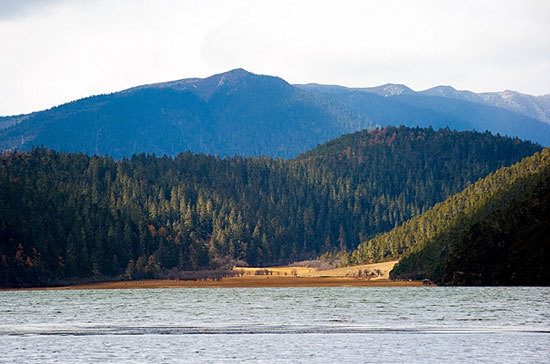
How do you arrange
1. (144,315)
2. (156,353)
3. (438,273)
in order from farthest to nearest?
(438,273) → (144,315) → (156,353)

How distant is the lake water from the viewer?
215 ft

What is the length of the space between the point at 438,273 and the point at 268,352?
12643cm

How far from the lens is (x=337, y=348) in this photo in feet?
230

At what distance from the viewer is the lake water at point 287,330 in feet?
215

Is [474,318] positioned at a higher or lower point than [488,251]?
lower

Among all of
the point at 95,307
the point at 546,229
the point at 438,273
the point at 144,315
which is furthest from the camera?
the point at 438,273

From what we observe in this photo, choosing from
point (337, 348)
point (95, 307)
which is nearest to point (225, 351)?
point (337, 348)

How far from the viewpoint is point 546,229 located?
162 m

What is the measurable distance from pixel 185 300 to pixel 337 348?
267 feet

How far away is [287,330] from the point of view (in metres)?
86.0

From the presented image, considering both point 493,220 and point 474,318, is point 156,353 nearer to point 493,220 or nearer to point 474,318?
point 474,318

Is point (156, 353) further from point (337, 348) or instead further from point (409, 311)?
point (409, 311)

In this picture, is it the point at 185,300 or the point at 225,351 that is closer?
the point at 225,351

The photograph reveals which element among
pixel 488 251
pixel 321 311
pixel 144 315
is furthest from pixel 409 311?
pixel 488 251
